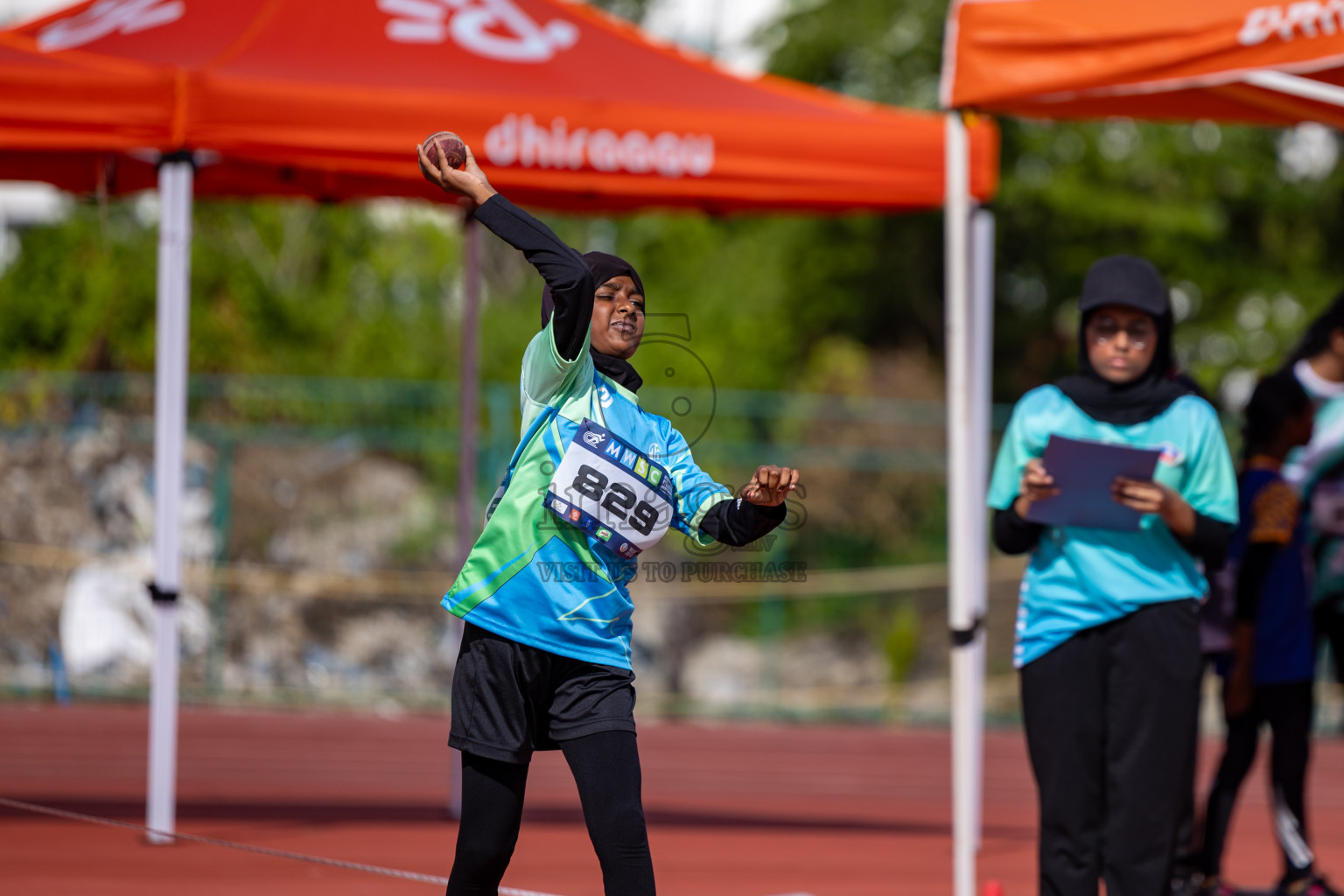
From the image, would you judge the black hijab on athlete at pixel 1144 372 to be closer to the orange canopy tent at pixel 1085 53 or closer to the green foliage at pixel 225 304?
the orange canopy tent at pixel 1085 53

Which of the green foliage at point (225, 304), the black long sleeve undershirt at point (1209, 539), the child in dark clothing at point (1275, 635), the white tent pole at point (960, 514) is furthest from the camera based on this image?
the green foliage at point (225, 304)

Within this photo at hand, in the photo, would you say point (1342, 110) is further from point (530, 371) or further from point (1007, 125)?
point (1007, 125)

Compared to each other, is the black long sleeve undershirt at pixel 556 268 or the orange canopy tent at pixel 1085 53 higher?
the orange canopy tent at pixel 1085 53

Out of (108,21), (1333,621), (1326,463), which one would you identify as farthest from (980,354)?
(108,21)

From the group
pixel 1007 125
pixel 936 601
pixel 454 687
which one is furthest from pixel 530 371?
pixel 1007 125

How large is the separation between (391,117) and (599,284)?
7.72 ft

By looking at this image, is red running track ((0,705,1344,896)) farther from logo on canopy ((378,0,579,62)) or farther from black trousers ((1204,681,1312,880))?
logo on canopy ((378,0,579,62))

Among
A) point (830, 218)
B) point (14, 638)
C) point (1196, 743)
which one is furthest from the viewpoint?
point (830, 218)

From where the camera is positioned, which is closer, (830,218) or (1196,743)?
(1196,743)

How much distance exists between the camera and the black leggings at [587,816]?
295 cm

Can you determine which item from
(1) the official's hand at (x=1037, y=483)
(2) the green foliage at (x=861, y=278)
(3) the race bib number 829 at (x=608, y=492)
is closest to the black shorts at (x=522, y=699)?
(3) the race bib number 829 at (x=608, y=492)

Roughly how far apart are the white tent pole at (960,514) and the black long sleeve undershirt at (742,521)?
1.53 meters

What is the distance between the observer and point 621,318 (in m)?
3.13

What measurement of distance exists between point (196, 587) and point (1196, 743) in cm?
944
